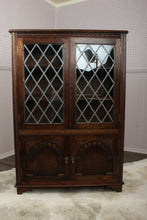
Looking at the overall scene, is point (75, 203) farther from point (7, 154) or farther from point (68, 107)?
point (7, 154)

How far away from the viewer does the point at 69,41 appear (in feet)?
6.89

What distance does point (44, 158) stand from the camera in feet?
7.43

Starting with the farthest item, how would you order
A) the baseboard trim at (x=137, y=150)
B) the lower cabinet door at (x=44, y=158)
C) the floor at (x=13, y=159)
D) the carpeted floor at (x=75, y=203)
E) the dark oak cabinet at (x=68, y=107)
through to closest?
1. the baseboard trim at (x=137, y=150)
2. the floor at (x=13, y=159)
3. the lower cabinet door at (x=44, y=158)
4. the dark oak cabinet at (x=68, y=107)
5. the carpeted floor at (x=75, y=203)

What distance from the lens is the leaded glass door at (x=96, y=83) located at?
7.01 feet

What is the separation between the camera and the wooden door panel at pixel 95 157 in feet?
7.36

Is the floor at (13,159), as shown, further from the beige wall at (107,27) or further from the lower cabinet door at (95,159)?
the lower cabinet door at (95,159)

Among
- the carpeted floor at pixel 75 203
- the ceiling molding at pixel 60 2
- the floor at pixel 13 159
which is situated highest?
the ceiling molding at pixel 60 2

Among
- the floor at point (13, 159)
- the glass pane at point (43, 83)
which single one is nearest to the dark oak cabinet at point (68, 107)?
the glass pane at point (43, 83)

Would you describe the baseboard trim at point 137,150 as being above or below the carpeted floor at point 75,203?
above

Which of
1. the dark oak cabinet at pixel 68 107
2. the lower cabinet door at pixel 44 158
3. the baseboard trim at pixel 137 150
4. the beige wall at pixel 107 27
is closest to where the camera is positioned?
the dark oak cabinet at pixel 68 107

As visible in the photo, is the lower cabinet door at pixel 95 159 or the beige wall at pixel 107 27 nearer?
the lower cabinet door at pixel 95 159

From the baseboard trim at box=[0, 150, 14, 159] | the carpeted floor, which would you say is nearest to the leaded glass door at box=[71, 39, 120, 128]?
the carpeted floor

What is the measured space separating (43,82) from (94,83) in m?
0.56

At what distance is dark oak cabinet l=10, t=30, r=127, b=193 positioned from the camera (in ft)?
6.94
